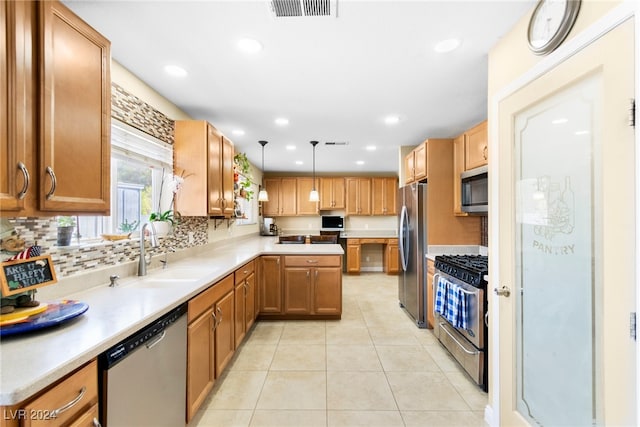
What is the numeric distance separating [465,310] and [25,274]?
8.63 feet

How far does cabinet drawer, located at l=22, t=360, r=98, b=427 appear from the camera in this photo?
2.50 feet

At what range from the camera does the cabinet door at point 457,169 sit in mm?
2952

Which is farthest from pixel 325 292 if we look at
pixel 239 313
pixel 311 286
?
pixel 239 313

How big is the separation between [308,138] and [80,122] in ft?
9.72

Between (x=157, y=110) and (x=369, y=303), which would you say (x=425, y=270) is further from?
(x=157, y=110)

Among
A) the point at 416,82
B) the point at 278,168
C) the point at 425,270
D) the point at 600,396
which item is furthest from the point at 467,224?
the point at 278,168

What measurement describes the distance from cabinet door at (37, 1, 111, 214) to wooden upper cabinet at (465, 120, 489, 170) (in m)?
2.75

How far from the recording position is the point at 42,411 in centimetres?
77

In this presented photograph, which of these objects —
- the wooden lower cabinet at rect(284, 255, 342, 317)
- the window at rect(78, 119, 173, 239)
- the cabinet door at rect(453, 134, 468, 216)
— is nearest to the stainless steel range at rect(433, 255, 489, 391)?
→ the cabinet door at rect(453, 134, 468, 216)

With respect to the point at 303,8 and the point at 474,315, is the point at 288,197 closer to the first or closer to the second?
the point at 474,315

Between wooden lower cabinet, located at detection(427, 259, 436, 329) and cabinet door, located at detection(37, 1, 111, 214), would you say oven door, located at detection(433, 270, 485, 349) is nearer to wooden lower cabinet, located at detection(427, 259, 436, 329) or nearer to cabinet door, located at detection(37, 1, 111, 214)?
wooden lower cabinet, located at detection(427, 259, 436, 329)

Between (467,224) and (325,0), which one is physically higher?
(325,0)

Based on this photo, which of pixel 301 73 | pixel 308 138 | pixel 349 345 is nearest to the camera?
pixel 301 73

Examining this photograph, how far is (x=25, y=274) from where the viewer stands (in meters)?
1.04
